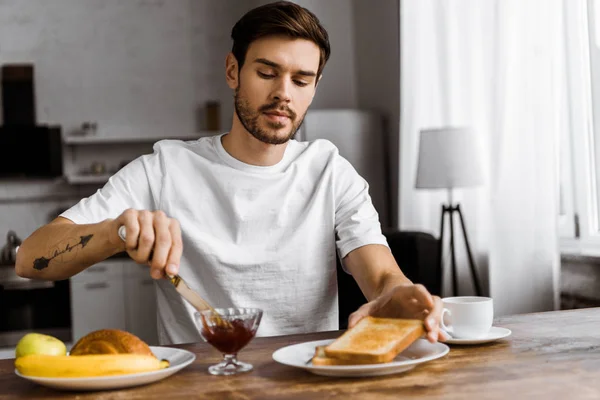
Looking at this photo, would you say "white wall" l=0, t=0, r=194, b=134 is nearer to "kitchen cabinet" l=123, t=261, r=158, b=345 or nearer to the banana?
"kitchen cabinet" l=123, t=261, r=158, b=345

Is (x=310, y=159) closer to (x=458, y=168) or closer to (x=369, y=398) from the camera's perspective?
(x=369, y=398)

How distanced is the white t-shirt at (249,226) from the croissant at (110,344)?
630mm

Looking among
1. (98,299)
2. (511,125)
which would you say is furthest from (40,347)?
(98,299)

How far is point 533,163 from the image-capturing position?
125 inches

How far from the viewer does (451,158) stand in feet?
11.6

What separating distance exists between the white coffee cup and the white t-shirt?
50 centimetres

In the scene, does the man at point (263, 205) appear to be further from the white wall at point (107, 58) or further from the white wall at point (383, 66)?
the white wall at point (107, 58)

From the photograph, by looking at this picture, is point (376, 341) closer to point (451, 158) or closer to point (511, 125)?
point (511, 125)

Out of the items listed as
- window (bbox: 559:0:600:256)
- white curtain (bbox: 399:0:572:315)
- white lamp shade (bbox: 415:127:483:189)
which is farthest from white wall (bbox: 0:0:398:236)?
window (bbox: 559:0:600:256)

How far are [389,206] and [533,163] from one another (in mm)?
2021

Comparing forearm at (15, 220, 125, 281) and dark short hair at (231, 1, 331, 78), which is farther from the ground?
dark short hair at (231, 1, 331, 78)

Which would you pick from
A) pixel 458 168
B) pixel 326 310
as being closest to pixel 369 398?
pixel 326 310

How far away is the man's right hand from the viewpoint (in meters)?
1.30

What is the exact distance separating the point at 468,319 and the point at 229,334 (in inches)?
18.2
